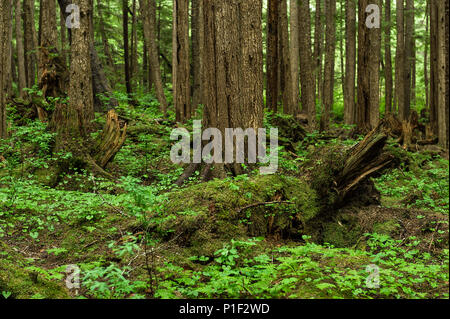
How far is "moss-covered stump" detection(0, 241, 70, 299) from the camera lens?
11.3ft

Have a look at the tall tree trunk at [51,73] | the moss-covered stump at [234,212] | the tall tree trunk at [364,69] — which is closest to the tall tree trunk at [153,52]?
the tall tree trunk at [51,73]

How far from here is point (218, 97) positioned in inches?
305

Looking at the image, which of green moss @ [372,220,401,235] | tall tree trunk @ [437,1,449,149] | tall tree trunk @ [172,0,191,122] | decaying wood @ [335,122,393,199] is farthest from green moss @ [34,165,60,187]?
tall tree trunk @ [437,1,449,149]

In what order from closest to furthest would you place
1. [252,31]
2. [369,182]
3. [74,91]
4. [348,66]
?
[369,182], [252,31], [74,91], [348,66]

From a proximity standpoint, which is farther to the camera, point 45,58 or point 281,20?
point 281,20

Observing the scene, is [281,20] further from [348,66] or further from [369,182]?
[369,182]

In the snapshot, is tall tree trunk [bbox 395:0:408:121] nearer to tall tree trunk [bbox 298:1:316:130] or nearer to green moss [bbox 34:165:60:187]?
tall tree trunk [bbox 298:1:316:130]

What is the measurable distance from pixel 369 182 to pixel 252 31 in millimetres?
3839

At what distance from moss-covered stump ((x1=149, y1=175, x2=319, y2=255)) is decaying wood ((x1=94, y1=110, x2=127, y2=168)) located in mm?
3615

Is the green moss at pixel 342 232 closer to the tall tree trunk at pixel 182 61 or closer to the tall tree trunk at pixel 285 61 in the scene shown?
the tall tree trunk at pixel 182 61

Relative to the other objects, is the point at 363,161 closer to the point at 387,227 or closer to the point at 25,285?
the point at 387,227

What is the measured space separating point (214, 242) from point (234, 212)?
618 mm

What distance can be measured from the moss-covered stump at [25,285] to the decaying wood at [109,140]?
5.01 meters
